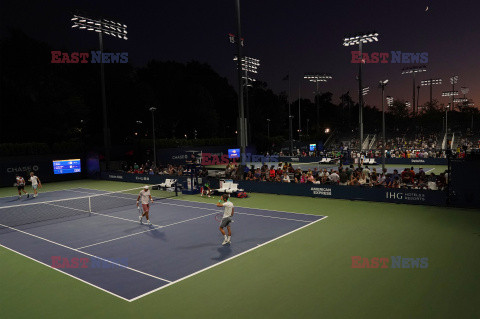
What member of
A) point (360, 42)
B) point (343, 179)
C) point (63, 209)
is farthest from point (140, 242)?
point (360, 42)

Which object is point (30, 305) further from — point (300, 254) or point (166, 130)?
point (166, 130)

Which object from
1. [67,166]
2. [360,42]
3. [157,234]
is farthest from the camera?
[67,166]

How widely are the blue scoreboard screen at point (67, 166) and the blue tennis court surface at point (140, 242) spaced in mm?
20823

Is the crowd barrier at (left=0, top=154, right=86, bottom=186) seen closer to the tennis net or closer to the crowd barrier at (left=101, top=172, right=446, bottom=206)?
the tennis net

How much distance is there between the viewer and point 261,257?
11320 mm

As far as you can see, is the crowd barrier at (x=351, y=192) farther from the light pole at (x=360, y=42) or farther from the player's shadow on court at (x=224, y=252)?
the light pole at (x=360, y=42)

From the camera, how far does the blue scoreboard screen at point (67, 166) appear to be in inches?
1460

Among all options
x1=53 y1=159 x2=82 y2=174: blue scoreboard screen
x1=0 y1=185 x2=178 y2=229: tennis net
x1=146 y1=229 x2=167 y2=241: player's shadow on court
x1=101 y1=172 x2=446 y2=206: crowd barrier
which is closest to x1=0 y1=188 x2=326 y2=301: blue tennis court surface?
x1=146 y1=229 x2=167 y2=241: player's shadow on court

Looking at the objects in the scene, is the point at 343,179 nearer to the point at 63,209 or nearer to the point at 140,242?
the point at 140,242

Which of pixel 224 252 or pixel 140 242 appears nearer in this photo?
pixel 224 252

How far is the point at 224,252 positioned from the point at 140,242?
12.0ft

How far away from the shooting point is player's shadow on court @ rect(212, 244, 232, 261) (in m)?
11.4

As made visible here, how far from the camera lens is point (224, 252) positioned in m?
11.9

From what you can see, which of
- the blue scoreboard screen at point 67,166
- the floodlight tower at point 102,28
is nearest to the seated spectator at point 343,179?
the floodlight tower at point 102,28
